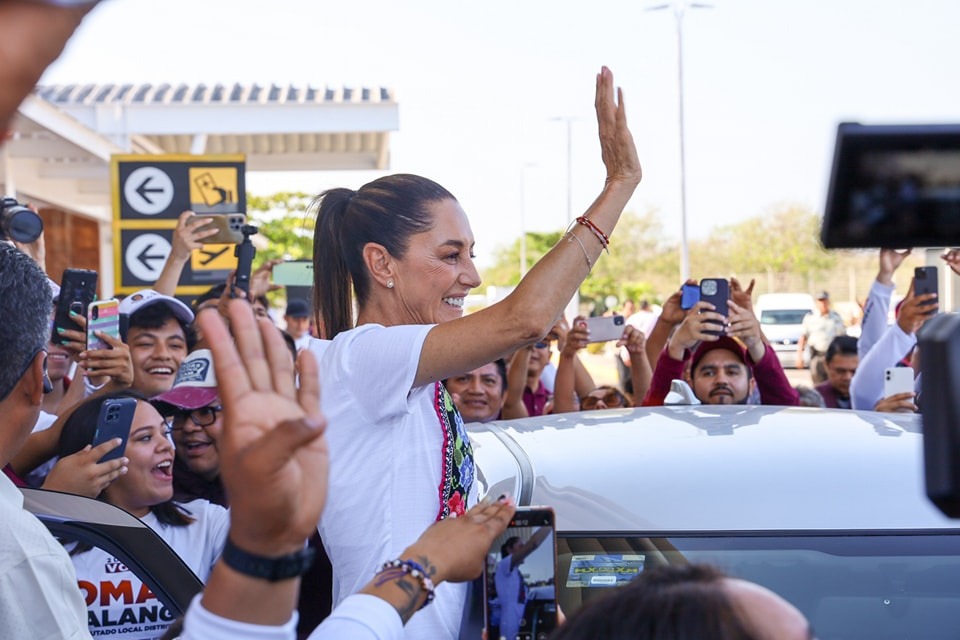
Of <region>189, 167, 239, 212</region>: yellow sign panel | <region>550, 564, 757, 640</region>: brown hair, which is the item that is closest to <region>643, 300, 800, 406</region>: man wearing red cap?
<region>189, 167, 239, 212</region>: yellow sign panel

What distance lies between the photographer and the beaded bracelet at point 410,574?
179 cm

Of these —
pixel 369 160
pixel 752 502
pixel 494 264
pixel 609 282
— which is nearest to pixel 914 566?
pixel 752 502

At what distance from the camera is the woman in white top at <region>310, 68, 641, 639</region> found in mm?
2166

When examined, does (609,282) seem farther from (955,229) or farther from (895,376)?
(955,229)

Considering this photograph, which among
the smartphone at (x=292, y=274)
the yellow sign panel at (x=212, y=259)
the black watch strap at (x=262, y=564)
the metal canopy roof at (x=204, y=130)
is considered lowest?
the black watch strap at (x=262, y=564)

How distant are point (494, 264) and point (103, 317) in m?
83.3

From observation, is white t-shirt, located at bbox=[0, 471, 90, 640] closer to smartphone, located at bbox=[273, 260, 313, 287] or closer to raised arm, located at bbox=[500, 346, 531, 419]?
raised arm, located at bbox=[500, 346, 531, 419]

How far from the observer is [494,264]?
8738 centimetres

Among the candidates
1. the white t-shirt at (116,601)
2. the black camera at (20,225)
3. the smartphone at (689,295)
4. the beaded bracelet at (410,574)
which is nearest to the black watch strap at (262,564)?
the beaded bracelet at (410,574)

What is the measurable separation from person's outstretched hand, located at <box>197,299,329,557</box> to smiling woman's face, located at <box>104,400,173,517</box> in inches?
91.8

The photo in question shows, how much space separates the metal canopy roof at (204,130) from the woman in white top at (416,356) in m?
8.94

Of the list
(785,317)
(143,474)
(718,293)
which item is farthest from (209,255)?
(785,317)

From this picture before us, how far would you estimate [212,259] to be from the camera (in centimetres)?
671

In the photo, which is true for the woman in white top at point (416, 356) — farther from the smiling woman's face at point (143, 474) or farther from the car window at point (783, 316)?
the car window at point (783, 316)
